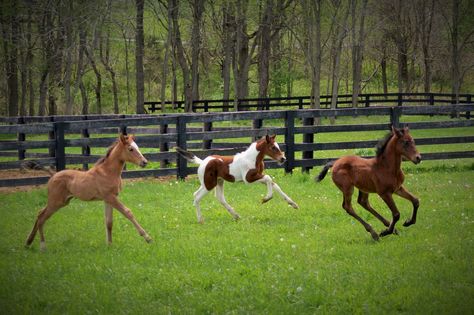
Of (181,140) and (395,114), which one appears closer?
(181,140)

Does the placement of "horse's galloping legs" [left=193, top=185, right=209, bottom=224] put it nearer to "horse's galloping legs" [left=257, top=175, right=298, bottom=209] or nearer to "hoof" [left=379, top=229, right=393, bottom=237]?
"horse's galloping legs" [left=257, top=175, right=298, bottom=209]

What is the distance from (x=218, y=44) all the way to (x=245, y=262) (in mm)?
42786

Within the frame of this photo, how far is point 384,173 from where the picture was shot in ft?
30.4

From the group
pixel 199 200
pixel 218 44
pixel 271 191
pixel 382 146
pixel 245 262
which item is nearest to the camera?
pixel 245 262

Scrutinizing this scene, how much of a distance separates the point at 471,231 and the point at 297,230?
2533mm

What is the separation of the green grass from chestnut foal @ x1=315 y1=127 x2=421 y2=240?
18.5 inches

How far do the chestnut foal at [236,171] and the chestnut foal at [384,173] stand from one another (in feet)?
5.27

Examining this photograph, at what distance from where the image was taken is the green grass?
6727mm

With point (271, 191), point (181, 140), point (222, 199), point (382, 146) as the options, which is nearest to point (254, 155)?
point (271, 191)

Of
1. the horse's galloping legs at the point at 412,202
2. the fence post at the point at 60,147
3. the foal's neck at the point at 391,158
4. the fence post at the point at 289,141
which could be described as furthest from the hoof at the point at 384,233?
the fence post at the point at 60,147

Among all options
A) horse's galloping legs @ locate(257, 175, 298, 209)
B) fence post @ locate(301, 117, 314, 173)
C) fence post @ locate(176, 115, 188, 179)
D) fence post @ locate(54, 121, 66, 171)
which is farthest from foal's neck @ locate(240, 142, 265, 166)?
fence post @ locate(301, 117, 314, 173)

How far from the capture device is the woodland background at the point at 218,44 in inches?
1318

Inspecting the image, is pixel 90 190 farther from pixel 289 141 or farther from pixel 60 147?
pixel 289 141

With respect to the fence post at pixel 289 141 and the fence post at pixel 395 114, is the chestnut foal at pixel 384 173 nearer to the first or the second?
the fence post at pixel 289 141
